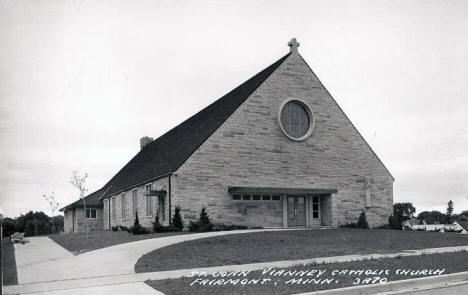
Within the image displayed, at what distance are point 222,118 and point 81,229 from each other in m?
23.7

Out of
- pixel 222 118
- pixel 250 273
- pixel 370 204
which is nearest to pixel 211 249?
pixel 250 273

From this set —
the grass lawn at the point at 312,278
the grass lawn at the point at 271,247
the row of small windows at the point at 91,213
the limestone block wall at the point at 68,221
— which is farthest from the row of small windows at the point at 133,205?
the grass lawn at the point at 312,278

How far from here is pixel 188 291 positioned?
36.0ft

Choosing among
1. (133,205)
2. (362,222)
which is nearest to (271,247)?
(362,222)

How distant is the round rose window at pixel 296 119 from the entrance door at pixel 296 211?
363 centimetres

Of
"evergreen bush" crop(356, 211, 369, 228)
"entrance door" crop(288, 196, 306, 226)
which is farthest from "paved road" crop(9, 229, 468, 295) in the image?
"entrance door" crop(288, 196, 306, 226)

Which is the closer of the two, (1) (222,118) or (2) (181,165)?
(2) (181,165)

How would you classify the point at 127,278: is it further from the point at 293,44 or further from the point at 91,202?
the point at 91,202

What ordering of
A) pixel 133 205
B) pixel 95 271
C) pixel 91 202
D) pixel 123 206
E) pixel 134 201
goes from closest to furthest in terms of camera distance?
pixel 95 271 → pixel 134 201 → pixel 133 205 → pixel 123 206 → pixel 91 202

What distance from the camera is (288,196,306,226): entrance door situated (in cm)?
3061

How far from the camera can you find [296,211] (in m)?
30.9

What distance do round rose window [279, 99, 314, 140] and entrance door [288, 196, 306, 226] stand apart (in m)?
3.63

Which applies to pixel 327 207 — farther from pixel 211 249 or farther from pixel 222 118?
pixel 211 249

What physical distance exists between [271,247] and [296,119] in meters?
14.6
